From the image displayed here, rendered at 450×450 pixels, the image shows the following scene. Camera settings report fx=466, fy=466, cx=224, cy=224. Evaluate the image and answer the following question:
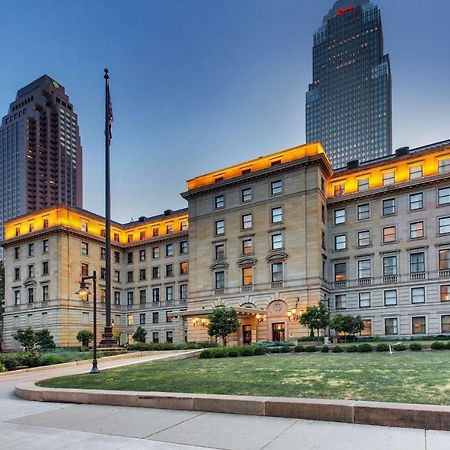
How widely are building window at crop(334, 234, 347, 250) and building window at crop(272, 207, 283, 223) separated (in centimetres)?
692

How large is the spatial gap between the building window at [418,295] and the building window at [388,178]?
463 inches

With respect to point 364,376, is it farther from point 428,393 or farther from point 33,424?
point 33,424

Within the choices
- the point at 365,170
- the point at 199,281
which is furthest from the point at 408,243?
the point at 199,281

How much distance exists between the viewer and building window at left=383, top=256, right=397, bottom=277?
49.9 meters

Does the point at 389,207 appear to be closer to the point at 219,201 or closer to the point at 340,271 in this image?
the point at 340,271

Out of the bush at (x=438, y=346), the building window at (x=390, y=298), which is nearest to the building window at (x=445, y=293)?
the building window at (x=390, y=298)

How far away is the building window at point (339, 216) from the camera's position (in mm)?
54094

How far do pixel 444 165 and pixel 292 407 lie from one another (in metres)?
46.3

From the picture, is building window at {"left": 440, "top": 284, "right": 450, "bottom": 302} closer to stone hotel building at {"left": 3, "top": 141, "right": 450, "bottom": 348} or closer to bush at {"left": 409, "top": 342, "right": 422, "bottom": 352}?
stone hotel building at {"left": 3, "top": 141, "right": 450, "bottom": 348}

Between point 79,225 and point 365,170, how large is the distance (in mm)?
39930

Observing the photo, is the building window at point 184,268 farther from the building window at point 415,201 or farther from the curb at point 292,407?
the curb at point 292,407

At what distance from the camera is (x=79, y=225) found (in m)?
67.0

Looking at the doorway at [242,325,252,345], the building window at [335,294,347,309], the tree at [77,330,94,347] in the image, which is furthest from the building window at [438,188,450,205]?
the tree at [77,330,94,347]

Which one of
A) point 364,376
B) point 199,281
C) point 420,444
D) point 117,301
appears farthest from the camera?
point 117,301
